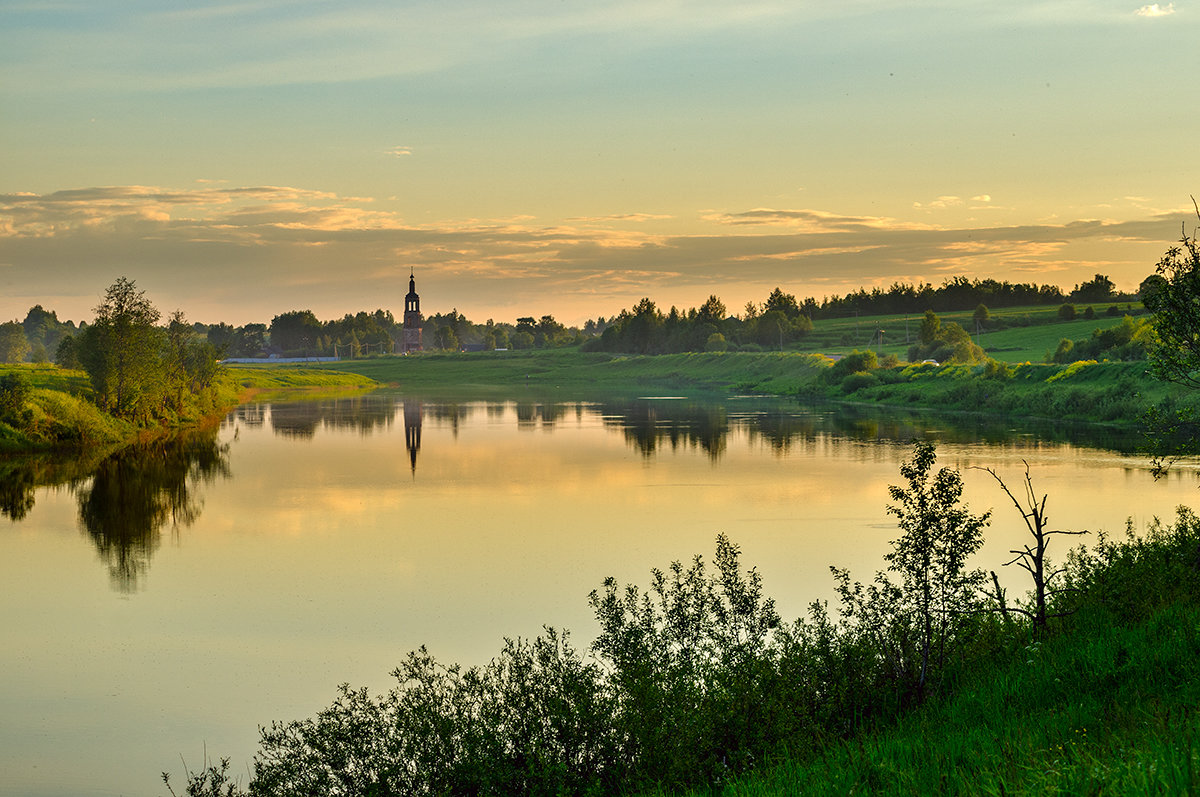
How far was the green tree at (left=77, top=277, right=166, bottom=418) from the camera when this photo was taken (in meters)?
70.1

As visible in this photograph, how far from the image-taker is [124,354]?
7025cm

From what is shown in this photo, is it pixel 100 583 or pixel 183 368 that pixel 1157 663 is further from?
pixel 183 368

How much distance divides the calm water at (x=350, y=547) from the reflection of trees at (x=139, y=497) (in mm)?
197

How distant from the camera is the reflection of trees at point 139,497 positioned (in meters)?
32.0

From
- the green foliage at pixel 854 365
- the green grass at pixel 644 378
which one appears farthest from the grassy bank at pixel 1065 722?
the green grass at pixel 644 378

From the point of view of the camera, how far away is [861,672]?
14.3 m

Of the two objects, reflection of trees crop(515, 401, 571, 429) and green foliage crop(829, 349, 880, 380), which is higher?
green foliage crop(829, 349, 880, 380)

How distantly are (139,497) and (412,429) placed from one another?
120 feet

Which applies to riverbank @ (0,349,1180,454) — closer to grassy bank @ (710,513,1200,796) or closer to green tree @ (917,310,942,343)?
green tree @ (917,310,942,343)

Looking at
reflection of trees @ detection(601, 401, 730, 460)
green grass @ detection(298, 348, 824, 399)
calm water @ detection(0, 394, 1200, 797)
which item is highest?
green grass @ detection(298, 348, 824, 399)

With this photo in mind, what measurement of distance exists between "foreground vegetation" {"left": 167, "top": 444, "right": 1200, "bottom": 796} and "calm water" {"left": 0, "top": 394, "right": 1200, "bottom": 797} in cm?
309

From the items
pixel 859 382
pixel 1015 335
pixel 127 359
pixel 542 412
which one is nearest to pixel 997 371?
pixel 859 382

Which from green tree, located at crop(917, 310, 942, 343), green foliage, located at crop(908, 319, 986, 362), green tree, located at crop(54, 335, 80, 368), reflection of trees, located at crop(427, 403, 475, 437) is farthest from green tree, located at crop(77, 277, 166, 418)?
green tree, located at crop(917, 310, 942, 343)

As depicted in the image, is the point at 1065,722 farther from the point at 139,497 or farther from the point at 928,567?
the point at 139,497
